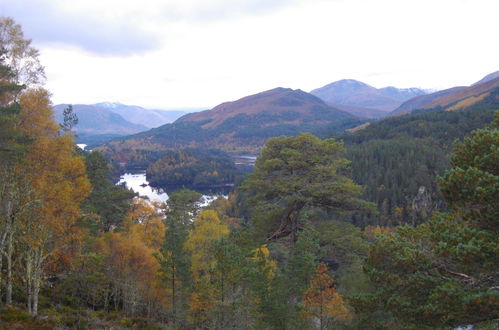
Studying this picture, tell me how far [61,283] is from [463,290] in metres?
23.2

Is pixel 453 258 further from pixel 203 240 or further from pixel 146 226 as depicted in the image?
pixel 146 226

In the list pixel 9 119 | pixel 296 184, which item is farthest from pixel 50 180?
pixel 296 184

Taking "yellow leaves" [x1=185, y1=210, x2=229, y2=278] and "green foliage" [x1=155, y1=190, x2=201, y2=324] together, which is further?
"yellow leaves" [x1=185, y1=210, x2=229, y2=278]

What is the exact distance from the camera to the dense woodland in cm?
1037

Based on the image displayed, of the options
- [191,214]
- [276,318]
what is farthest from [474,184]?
[191,214]

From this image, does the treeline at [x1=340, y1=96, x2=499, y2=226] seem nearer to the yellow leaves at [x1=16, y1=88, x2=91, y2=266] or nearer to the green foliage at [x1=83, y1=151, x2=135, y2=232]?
the green foliage at [x1=83, y1=151, x2=135, y2=232]

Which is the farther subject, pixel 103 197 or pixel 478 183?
pixel 103 197

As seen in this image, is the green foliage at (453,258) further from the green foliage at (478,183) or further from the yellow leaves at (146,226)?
the yellow leaves at (146,226)

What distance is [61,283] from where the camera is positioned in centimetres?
2322

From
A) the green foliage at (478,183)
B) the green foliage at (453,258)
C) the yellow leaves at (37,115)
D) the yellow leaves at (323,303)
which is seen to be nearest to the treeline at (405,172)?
the yellow leaves at (323,303)

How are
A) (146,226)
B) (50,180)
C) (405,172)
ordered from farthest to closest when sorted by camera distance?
1. (405,172)
2. (146,226)
3. (50,180)

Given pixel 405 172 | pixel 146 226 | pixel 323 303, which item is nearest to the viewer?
pixel 323 303

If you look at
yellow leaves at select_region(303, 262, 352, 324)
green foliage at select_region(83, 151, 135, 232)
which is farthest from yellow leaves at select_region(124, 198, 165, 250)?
yellow leaves at select_region(303, 262, 352, 324)

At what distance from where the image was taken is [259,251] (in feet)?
63.0
